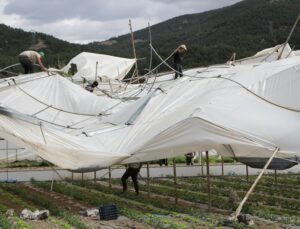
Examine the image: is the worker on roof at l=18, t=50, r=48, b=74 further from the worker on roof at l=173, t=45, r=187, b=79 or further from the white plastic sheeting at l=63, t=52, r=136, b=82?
the white plastic sheeting at l=63, t=52, r=136, b=82

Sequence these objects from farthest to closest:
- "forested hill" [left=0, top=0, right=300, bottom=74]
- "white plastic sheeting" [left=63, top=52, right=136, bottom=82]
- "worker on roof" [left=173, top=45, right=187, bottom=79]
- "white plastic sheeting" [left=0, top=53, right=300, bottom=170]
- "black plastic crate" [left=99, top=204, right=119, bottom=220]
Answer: "forested hill" [left=0, top=0, right=300, bottom=74]
"white plastic sheeting" [left=63, top=52, right=136, bottom=82]
"worker on roof" [left=173, top=45, right=187, bottom=79]
"black plastic crate" [left=99, top=204, right=119, bottom=220]
"white plastic sheeting" [left=0, top=53, right=300, bottom=170]

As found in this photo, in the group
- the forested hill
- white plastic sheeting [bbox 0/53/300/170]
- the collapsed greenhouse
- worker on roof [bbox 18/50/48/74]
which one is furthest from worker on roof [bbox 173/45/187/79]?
the forested hill

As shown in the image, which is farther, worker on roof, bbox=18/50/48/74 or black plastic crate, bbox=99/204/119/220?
worker on roof, bbox=18/50/48/74

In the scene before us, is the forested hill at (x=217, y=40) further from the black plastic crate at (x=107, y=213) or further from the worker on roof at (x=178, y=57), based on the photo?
the black plastic crate at (x=107, y=213)

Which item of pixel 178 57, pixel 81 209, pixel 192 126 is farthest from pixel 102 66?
pixel 192 126

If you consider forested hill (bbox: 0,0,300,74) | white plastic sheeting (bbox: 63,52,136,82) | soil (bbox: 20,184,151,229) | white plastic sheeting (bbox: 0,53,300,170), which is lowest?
soil (bbox: 20,184,151,229)

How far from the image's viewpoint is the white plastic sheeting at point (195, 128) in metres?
9.73

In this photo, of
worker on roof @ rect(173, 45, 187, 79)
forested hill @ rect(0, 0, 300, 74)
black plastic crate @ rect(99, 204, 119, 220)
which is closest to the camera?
black plastic crate @ rect(99, 204, 119, 220)

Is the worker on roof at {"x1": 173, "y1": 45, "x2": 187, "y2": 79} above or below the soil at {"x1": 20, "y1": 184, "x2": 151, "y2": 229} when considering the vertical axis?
above

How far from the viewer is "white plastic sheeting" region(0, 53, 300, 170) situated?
9.73 meters

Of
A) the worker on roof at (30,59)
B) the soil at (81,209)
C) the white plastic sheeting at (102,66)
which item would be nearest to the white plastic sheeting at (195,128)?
the soil at (81,209)

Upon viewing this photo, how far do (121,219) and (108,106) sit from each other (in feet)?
17.4

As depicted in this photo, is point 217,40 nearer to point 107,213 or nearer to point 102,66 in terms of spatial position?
point 102,66

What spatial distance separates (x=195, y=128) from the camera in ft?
32.4
